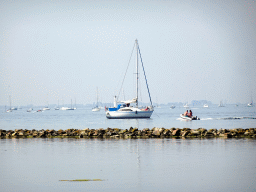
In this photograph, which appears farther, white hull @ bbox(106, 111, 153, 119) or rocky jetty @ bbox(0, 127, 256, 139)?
white hull @ bbox(106, 111, 153, 119)

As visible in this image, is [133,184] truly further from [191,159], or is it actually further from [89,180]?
[191,159]

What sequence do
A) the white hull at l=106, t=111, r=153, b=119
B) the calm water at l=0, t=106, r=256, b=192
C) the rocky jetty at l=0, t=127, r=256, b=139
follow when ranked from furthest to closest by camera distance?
the white hull at l=106, t=111, r=153, b=119
the rocky jetty at l=0, t=127, r=256, b=139
the calm water at l=0, t=106, r=256, b=192

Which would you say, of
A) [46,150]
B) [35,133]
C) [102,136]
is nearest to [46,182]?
[46,150]

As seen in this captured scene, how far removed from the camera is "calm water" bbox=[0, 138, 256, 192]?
15242 mm

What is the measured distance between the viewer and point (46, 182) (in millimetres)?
15984

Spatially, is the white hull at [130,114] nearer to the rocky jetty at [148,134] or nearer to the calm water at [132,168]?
the rocky jetty at [148,134]

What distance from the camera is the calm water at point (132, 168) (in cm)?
1524

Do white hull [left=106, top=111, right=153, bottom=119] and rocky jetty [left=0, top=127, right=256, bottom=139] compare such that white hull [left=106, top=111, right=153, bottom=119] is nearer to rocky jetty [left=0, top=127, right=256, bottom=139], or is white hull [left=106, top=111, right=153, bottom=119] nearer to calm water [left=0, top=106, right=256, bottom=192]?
rocky jetty [left=0, top=127, right=256, bottom=139]

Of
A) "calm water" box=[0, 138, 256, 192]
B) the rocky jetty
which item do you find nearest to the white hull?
the rocky jetty

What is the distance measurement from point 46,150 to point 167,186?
44.0 ft

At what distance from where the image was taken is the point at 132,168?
19047mm

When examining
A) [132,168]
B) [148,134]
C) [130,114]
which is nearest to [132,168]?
[132,168]

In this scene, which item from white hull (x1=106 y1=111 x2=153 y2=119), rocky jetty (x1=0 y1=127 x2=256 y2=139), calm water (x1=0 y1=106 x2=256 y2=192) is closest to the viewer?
calm water (x1=0 y1=106 x2=256 y2=192)

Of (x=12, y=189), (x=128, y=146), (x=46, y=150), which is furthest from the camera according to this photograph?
(x=128, y=146)
